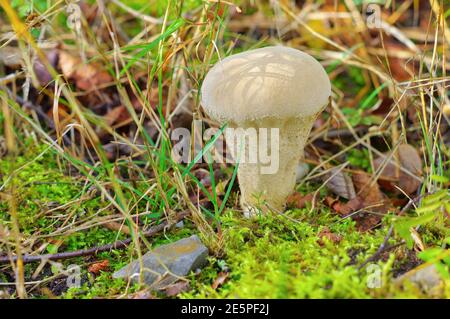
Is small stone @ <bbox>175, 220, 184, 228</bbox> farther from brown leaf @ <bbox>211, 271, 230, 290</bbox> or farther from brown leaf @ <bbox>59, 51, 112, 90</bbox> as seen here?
brown leaf @ <bbox>59, 51, 112, 90</bbox>

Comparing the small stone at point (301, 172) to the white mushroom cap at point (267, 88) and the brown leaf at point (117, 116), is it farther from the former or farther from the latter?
the brown leaf at point (117, 116)

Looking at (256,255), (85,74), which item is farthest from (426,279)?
(85,74)

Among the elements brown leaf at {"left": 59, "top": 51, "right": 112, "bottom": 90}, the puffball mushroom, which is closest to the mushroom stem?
the puffball mushroom

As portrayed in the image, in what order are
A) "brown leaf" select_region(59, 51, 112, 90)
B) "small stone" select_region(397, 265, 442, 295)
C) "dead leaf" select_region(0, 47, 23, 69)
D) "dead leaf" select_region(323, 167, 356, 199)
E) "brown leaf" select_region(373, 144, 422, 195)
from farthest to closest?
"brown leaf" select_region(59, 51, 112, 90)
"dead leaf" select_region(0, 47, 23, 69)
"brown leaf" select_region(373, 144, 422, 195)
"dead leaf" select_region(323, 167, 356, 199)
"small stone" select_region(397, 265, 442, 295)

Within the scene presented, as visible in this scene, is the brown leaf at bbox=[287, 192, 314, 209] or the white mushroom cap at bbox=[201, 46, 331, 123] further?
the brown leaf at bbox=[287, 192, 314, 209]

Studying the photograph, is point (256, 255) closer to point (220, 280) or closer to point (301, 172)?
point (220, 280)

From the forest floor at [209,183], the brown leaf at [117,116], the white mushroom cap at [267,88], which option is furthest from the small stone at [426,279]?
the brown leaf at [117,116]
